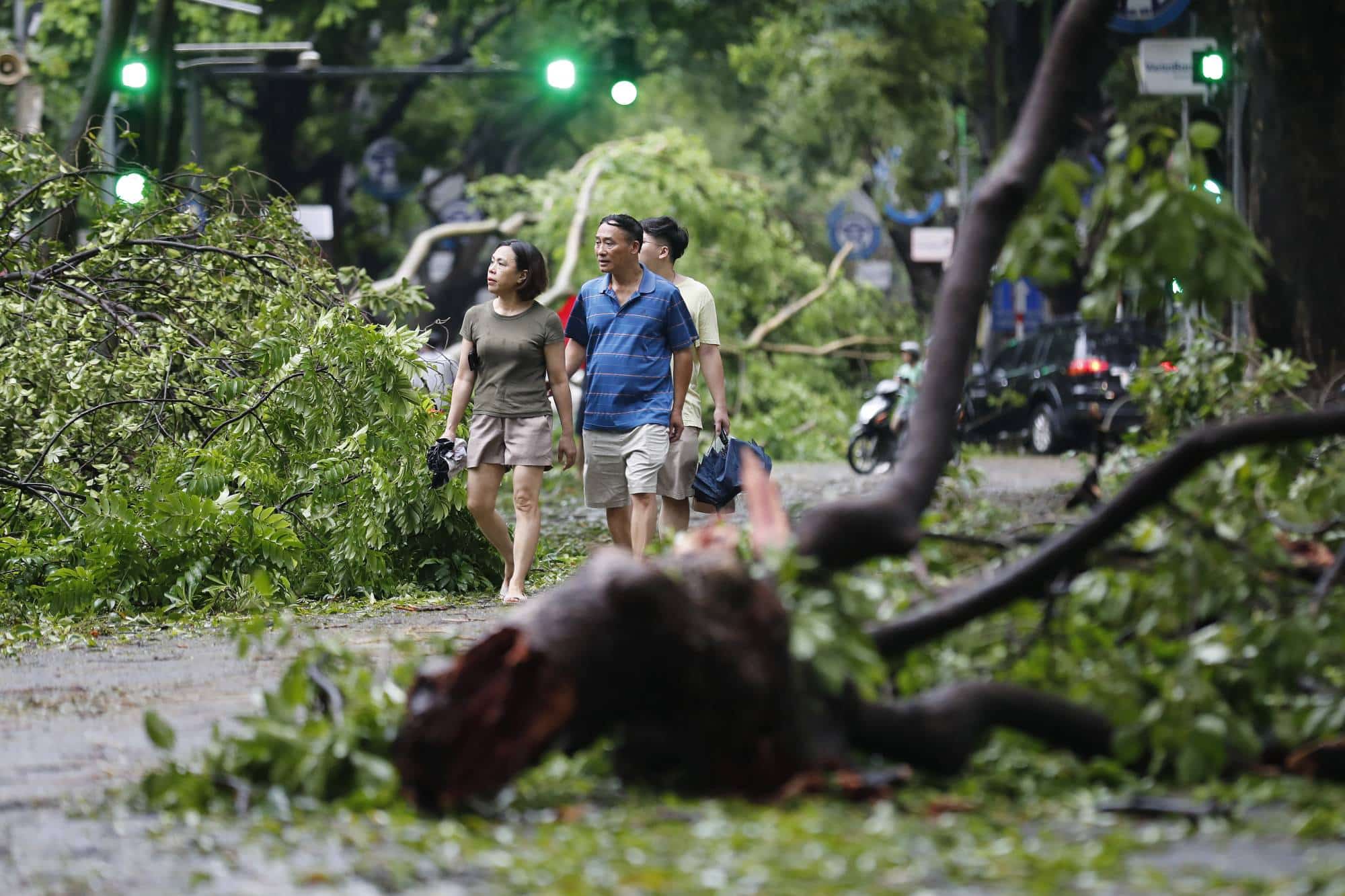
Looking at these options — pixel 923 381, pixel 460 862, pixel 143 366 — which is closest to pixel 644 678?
pixel 460 862

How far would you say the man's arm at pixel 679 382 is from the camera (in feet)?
32.2

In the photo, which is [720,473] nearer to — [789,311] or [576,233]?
[576,233]

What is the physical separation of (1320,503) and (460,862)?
3.23 meters

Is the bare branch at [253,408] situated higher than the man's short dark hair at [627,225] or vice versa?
the man's short dark hair at [627,225]

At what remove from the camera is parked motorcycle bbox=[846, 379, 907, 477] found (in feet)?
73.3

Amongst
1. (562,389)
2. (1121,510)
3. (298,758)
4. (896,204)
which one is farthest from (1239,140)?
(896,204)

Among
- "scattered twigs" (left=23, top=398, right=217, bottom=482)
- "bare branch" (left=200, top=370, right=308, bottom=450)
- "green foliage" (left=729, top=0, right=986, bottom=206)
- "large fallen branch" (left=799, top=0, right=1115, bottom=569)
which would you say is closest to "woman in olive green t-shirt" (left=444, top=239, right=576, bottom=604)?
"bare branch" (left=200, top=370, right=308, bottom=450)

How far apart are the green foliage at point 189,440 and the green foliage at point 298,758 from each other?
4.82 meters

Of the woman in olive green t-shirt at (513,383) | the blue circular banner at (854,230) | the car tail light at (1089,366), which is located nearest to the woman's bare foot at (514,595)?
the woman in olive green t-shirt at (513,383)

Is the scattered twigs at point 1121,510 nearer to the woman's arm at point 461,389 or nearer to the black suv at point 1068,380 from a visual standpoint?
the woman's arm at point 461,389

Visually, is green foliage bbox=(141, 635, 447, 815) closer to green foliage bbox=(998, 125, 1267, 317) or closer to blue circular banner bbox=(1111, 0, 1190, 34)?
green foliage bbox=(998, 125, 1267, 317)

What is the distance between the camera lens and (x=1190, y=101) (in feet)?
76.0

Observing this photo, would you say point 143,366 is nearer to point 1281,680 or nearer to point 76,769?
point 76,769

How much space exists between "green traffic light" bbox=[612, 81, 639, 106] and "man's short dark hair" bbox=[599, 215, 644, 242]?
48.9 feet
